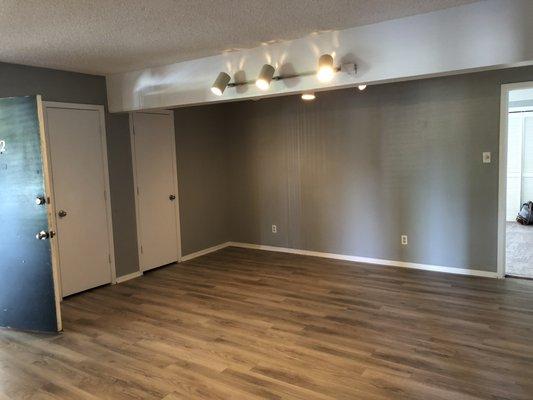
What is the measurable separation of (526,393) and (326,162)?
354 centimetres

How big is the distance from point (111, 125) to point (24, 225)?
1.72 metres

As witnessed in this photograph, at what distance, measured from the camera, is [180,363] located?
2.96 metres

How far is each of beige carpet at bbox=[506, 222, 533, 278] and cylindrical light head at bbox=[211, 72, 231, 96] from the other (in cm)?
367

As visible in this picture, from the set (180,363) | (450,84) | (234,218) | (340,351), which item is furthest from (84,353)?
(450,84)

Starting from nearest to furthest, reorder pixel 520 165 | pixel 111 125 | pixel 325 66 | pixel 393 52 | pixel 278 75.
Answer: pixel 393 52 → pixel 325 66 → pixel 278 75 → pixel 111 125 → pixel 520 165

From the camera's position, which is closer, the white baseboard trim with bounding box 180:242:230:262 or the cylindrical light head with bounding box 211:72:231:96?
the cylindrical light head with bounding box 211:72:231:96

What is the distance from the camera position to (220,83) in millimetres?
3684

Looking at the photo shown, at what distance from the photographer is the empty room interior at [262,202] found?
2764 millimetres

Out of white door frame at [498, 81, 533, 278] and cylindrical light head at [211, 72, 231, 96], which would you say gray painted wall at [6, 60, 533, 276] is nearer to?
white door frame at [498, 81, 533, 278]

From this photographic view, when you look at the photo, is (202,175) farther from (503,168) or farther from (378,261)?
(503,168)

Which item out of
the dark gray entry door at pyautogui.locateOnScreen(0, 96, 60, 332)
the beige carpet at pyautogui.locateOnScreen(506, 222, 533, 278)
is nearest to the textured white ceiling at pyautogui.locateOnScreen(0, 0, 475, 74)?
the dark gray entry door at pyautogui.locateOnScreen(0, 96, 60, 332)

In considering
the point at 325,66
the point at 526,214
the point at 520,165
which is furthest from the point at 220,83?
the point at 520,165

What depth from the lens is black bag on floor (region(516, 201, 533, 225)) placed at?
7500 millimetres

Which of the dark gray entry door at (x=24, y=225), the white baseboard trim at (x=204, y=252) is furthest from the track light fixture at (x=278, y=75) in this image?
the white baseboard trim at (x=204, y=252)
